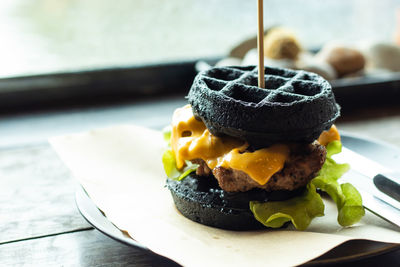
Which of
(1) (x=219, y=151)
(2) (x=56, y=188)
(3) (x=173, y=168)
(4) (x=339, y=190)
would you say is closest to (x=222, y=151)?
(1) (x=219, y=151)

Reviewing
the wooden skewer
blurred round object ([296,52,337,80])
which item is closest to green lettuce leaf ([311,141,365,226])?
the wooden skewer

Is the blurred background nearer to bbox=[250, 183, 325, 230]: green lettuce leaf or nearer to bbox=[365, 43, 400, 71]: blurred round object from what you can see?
bbox=[365, 43, 400, 71]: blurred round object

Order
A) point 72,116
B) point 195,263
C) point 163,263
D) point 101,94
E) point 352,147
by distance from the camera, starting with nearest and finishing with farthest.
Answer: point 195,263 → point 163,263 → point 352,147 → point 72,116 → point 101,94

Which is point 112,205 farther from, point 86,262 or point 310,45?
point 310,45

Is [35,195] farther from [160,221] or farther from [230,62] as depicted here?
[230,62]

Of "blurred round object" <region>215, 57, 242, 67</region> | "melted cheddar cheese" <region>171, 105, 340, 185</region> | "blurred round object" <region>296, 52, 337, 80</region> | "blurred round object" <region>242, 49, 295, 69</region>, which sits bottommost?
"blurred round object" <region>215, 57, 242, 67</region>

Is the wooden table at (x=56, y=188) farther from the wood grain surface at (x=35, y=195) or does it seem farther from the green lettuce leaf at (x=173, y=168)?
the green lettuce leaf at (x=173, y=168)

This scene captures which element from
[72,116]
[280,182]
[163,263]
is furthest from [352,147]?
[72,116]
